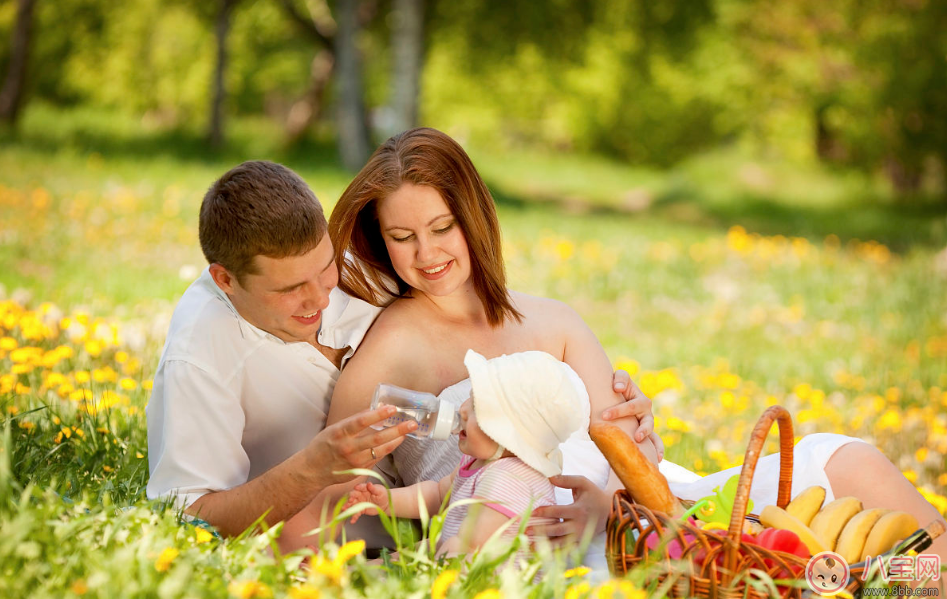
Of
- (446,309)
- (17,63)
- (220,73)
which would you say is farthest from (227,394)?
(17,63)

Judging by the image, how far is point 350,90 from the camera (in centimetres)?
1409

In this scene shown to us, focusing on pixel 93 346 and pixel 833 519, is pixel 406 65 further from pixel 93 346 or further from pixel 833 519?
pixel 833 519

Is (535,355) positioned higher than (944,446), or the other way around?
(535,355)

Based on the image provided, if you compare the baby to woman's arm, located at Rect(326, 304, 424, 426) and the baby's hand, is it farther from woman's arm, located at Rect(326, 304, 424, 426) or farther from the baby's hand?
woman's arm, located at Rect(326, 304, 424, 426)

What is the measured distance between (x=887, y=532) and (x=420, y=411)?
4.43ft

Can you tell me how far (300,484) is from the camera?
8.10 ft

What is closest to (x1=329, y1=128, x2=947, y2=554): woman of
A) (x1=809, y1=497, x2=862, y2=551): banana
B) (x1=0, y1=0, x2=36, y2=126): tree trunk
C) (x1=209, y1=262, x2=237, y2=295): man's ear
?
(x1=809, y1=497, x2=862, y2=551): banana

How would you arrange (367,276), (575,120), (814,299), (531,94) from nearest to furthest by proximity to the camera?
(367,276) → (814,299) → (575,120) → (531,94)

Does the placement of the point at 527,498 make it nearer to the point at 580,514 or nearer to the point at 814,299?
the point at 580,514

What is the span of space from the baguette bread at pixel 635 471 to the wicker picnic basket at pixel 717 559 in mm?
184

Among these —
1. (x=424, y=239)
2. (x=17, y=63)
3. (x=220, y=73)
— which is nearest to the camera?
(x=424, y=239)

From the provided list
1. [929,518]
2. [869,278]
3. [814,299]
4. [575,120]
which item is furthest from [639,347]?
[575,120]

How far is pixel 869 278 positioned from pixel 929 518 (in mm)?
6584

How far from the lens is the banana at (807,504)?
2693 millimetres
